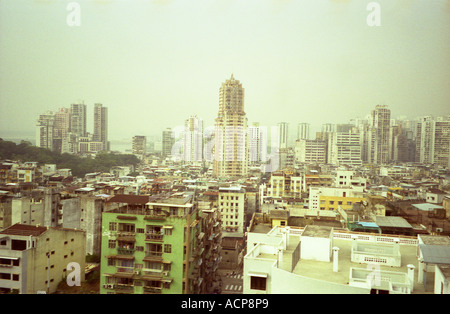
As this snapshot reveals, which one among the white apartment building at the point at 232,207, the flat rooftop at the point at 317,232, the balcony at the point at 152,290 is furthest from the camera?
the white apartment building at the point at 232,207

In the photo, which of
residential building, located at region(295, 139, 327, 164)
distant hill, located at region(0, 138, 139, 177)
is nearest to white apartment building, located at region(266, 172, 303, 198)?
residential building, located at region(295, 139, 327, 164)

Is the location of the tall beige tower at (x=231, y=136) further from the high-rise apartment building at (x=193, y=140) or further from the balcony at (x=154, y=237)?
the balcony at (x=154, y=237)

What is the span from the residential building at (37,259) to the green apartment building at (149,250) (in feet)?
1.76

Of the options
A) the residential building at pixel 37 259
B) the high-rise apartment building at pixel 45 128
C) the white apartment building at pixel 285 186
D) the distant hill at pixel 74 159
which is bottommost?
the residential building at pixel 37 259

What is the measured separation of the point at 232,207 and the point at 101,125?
7.20ft

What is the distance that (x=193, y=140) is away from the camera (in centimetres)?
525

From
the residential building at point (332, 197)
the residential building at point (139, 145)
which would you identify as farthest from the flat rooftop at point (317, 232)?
the residential building at point (139, 145)

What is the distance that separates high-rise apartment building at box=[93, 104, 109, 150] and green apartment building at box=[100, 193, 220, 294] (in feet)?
→ 4.17

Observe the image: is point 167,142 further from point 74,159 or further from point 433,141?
point 433,141

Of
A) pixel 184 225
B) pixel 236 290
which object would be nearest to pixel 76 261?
pixel 184 225

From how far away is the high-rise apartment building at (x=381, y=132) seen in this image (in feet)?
15.2

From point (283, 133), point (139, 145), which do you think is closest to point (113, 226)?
point (139, 145)

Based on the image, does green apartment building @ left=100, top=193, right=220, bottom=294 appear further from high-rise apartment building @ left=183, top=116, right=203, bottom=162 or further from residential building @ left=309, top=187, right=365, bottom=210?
residential building @ left=309, top=187, right=365, bottom=210

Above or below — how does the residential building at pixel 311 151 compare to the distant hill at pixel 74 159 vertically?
above
